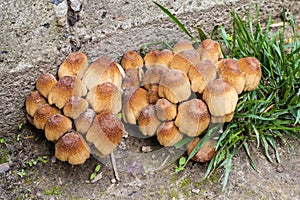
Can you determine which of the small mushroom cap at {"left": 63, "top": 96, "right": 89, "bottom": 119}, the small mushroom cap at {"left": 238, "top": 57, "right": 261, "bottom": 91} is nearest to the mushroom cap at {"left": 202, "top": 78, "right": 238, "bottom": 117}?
the small mushroom cap at {"left": 238, "top": 57, "right": 261, "bottom": 91}

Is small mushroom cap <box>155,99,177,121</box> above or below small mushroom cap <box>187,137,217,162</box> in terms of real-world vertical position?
above

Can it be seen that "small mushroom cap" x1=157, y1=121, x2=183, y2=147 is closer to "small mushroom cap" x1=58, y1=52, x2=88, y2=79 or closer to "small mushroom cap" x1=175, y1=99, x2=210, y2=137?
"small mushroom cap" x1=175, y1=99, x2=210, y2=137

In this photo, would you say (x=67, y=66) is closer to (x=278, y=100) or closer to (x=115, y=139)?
(x=115, y=139)

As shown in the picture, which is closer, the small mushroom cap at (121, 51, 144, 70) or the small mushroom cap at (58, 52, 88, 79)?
the small mushroom cap at (58, 52, 88, 79)

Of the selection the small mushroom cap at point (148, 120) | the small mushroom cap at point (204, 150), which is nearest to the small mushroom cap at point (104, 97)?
the small mushroom cap at point (148, 120)

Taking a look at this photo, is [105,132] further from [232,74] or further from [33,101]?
[232,74]

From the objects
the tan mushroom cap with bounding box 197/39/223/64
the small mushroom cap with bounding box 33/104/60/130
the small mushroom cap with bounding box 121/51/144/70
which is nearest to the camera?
the small mushroom cap with bounding box 33/104/60/130

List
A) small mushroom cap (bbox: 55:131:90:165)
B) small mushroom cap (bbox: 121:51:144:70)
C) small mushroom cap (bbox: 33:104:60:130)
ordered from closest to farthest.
Result: 1. small mushroom cap (bbox: 55:131:90:165)
2. small mushroom cap (bbox: 33:104:60:130)
3. small mushroom cap (bbox: 121:51:144:70)

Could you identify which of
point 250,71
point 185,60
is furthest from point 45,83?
point 250,71
